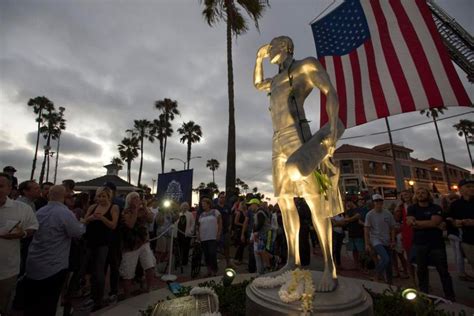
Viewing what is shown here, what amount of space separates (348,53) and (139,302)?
7.43 metres

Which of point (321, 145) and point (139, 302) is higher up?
point (321, 145)

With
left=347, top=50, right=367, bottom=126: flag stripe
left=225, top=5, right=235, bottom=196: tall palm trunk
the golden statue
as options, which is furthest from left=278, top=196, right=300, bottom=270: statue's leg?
left=225, top=5, right=235, bottom=196: tall palm trunk

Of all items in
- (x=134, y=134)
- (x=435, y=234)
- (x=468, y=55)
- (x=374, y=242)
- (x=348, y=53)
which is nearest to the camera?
(x=435, y=234)

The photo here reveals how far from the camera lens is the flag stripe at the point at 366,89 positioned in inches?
255

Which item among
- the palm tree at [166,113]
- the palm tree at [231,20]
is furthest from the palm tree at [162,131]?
the palm tree at [231,20]

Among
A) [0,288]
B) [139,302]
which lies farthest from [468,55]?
[0,288]

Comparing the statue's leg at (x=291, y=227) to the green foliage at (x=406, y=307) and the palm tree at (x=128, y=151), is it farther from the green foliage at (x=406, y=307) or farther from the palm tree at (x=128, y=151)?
the palm tree at (x=128, y=151)

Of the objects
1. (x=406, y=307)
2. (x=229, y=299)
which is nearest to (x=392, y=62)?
(x=406, y=307)

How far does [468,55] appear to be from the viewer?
59.4 ft

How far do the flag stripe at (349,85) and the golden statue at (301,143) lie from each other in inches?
162

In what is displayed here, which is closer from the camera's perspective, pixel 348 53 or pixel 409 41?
pixel 409 41

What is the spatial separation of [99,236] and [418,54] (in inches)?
309

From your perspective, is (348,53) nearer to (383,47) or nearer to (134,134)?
(383,47)

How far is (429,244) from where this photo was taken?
13.8 ft
